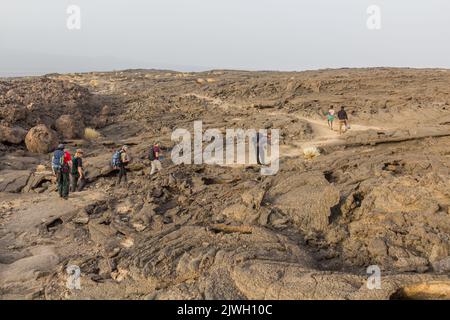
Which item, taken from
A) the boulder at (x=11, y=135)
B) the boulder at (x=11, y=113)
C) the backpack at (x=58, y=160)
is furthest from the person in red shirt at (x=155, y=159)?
the boulder at (x=11, y=113)

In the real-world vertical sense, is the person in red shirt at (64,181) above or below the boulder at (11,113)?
below

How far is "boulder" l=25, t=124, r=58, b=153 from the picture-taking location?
45.1 ft

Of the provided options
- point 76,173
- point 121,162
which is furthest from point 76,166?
point 121,162

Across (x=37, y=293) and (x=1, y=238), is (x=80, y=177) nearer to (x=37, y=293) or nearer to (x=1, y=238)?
(x=1, y=238)

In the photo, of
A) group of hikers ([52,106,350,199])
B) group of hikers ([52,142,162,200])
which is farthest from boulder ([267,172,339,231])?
group of hikers ([52,142,162,200])

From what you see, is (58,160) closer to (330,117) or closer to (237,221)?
(237,221)

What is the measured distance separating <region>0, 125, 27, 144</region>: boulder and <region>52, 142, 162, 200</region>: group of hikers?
5026 millimetres

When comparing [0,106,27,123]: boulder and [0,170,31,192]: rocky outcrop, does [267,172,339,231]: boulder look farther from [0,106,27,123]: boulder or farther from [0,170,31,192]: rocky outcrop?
[0,106,27,123]: boulder

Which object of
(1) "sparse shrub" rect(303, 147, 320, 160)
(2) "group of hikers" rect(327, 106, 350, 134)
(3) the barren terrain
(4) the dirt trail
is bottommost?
(3) the barren terrain

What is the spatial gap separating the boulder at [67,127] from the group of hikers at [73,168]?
6141 mm

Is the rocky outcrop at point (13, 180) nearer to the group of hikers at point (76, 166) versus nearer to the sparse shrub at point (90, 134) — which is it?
the group of hikers at point (76, 166)

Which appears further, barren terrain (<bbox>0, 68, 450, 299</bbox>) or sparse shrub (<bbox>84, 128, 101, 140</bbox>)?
sparse shrub (<bbox>84, 128, 101, 140</bbox>)

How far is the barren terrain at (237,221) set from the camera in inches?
202
